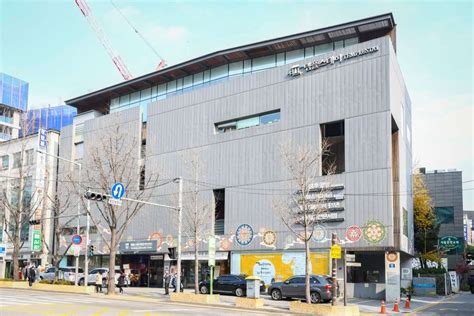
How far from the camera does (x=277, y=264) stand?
130 ft

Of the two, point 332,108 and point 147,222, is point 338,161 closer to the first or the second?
point 332,108

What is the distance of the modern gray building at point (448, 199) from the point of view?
254 ft

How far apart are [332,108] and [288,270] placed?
39.6ft

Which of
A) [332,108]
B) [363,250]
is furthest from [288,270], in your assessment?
[332,108]

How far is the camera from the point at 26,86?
101 meters

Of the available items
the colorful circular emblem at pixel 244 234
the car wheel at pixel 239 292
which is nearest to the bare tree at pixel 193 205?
the colorful circular emblem at pixel 244 234

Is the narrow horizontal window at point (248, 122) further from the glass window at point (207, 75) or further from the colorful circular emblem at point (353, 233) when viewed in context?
the colorful circular emblem at point (353, 233)

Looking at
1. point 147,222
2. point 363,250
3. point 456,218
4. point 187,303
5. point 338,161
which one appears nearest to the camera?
point 187,303

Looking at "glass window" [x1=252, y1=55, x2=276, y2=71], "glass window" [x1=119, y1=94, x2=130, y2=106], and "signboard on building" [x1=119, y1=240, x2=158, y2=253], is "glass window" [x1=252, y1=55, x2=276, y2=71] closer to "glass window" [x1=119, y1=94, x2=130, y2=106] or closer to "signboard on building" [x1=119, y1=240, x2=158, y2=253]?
"glass window" [x1=119, y1=94, x2=130, y2=106]

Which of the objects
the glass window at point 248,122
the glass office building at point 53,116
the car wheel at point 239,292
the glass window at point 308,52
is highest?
the glass office building at point 53,116

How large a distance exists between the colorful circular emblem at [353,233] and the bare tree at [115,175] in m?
14.6

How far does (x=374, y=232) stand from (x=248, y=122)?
45.9ft

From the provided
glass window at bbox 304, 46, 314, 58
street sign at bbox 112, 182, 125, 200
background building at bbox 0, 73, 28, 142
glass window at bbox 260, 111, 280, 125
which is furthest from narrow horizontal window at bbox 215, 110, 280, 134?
background building at bbox 0, 73, 28, 142

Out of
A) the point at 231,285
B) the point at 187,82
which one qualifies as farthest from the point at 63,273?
the point at 187,82
